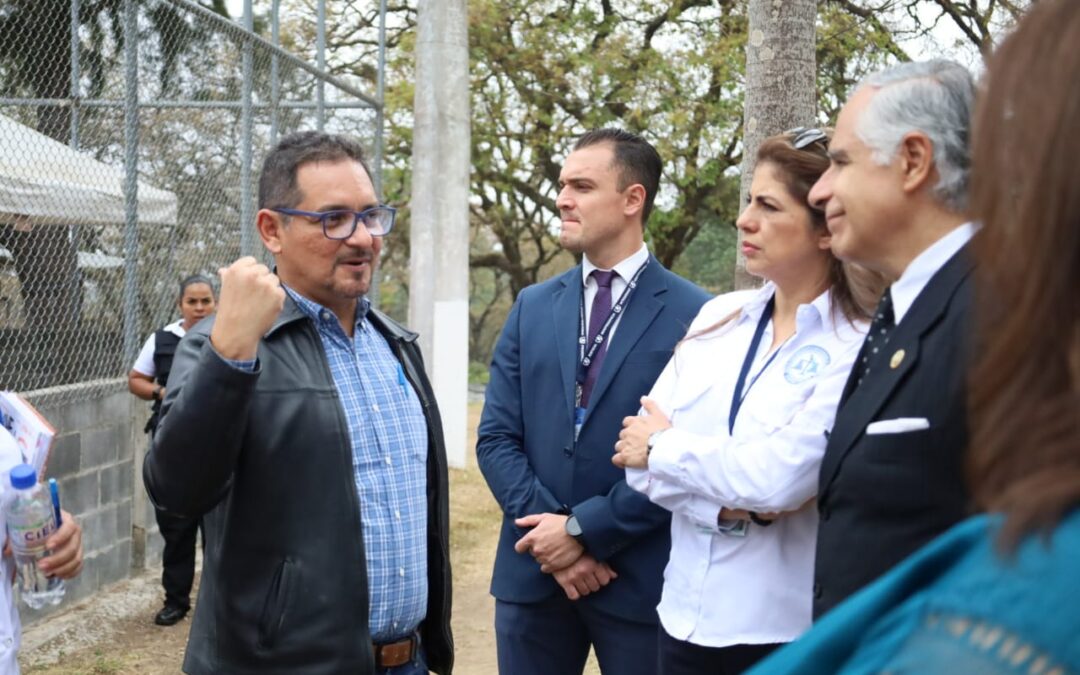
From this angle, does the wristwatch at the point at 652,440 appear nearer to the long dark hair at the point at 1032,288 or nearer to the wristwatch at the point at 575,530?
the wristwatch at the point at 575,530

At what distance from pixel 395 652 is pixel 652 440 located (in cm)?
85

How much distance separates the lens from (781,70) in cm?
463

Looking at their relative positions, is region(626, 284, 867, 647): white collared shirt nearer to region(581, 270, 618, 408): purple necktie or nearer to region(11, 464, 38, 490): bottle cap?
region(581, 270, 618, 408): purple necktie

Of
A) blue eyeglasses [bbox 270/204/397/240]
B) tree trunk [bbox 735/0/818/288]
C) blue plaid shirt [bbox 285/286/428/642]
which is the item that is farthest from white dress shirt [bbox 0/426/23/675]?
tree trunk [bbox 735/0/818/288]

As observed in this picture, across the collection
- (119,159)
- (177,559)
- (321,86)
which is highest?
(321,86)

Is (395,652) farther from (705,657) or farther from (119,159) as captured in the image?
(119,159)

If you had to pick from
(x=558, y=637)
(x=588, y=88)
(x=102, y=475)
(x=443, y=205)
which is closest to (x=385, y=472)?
(x=558, y=637)

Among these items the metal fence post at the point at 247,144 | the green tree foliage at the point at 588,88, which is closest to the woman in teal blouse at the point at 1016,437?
the metal fence post at the point at 247,144

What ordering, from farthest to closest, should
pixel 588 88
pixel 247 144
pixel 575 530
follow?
pixel 588 88
pixel 247 144
pixel 575 530

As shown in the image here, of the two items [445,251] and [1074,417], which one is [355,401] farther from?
[445,251]

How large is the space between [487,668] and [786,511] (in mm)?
3844

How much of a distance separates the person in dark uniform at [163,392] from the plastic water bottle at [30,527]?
166 inches

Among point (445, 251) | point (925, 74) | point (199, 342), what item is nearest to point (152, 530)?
point (445, 251)

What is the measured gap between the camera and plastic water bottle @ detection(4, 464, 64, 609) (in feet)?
7.90
